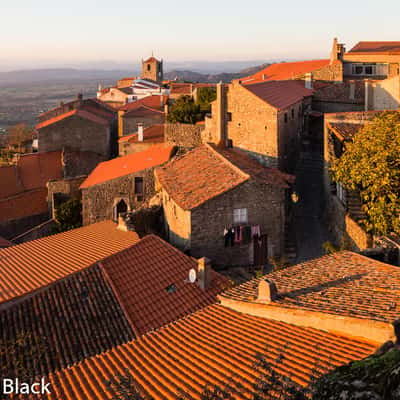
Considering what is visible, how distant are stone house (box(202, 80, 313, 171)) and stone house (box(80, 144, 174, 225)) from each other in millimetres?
3670

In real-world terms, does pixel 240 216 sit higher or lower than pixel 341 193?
lower

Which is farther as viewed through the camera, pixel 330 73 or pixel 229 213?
pixel 330 73

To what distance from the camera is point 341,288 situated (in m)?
10.7

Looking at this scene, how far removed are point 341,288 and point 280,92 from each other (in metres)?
21.4

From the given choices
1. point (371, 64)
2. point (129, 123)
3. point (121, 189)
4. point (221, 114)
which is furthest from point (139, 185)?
point (371, 64)

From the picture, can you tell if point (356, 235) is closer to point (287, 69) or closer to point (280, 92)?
point (280, 92)

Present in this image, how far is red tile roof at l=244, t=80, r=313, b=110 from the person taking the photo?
27.1 meters

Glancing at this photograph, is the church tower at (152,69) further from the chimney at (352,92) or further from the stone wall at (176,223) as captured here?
the stone wall at (176,223)

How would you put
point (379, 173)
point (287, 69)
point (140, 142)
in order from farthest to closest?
point (287, 69) < point (140, 142) < point (379, 173)

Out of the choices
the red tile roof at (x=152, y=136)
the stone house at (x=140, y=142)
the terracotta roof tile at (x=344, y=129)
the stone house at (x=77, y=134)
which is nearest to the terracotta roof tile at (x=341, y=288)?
the terracotta roof tile at (x=344, y=129)

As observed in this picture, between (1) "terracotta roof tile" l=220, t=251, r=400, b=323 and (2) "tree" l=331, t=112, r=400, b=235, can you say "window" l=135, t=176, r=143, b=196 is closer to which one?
(2) "tree" l=331, t=112, r=400, b=235

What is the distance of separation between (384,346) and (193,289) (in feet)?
28.8

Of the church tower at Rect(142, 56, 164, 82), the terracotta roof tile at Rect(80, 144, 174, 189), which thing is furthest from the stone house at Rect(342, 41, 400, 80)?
the church tower at Rect(142, 56, 164, 82)

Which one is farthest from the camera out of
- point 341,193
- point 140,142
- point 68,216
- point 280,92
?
point 140,142
